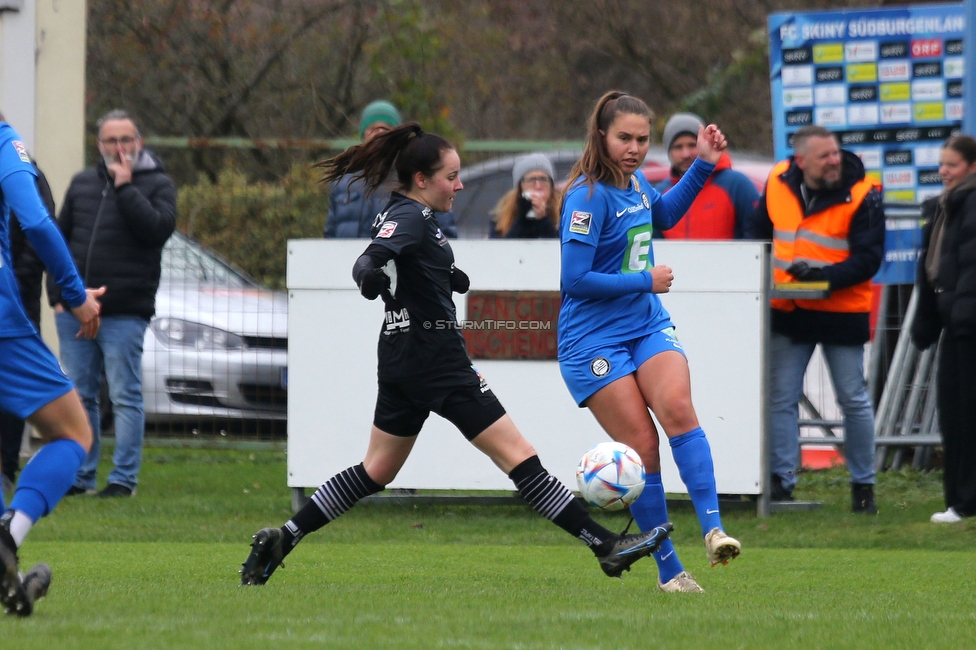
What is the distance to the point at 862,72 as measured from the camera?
12484 millimetres

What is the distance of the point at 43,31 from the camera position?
12.5 meters

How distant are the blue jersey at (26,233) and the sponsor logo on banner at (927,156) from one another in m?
8.52

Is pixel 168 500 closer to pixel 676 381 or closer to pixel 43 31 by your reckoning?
pixel 43 31

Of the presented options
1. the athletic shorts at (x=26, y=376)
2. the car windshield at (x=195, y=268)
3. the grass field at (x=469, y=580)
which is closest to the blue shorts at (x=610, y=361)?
the grass field at (x=469, y=580)

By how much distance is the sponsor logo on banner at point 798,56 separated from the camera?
1248cm

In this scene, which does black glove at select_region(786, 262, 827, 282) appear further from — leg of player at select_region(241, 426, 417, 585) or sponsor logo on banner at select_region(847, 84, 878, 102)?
leg of player at select_region(241, 426, 417, 585)

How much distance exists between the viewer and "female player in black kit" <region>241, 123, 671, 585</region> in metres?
6.18

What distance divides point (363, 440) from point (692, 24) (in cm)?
1909

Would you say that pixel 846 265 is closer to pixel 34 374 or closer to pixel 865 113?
pixel 865 113

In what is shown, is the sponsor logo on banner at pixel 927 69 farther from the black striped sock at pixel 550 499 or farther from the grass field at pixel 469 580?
the black striped sock at pixel 550 499

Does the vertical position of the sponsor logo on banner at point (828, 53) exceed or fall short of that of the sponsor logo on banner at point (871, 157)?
it exceeds it

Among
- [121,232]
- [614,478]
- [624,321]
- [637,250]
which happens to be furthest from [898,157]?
[614,478]

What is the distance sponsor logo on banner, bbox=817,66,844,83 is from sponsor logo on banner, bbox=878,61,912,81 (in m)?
0.31

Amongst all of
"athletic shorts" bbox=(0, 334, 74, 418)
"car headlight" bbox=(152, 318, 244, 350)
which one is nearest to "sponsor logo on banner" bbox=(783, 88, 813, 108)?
"car headlight" bbox=(152, 318, 244, 350)
